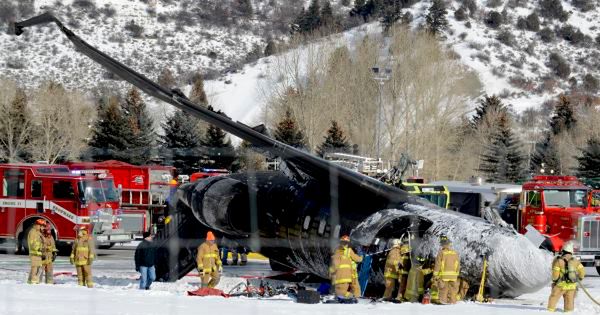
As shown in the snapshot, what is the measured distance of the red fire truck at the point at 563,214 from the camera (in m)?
25.8

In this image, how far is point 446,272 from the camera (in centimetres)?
1720

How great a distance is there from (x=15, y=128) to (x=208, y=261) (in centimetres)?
3845

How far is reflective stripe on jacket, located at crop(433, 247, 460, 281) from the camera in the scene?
17.0 m

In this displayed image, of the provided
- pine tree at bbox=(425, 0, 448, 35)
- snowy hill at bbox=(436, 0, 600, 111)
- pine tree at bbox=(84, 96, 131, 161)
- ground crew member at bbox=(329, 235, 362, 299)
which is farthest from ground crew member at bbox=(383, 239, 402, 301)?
pine tree at bbox=(425, 0, 448, 35)

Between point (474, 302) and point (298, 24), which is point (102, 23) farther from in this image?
point (474, 302)

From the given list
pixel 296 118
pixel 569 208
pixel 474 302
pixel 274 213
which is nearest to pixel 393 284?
pixel 474 302

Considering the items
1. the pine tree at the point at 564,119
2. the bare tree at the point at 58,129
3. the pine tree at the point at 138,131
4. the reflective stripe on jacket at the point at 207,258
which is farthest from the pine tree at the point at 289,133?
the reflective stripe on jacket at the point at 207,258

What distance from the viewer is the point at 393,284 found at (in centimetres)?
1853

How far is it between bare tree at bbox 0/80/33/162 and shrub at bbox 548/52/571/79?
108685 millimetres

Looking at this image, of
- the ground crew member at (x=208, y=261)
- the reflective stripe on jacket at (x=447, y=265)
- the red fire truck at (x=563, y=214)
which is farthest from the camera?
the red fire truck at (x=563, y=214)

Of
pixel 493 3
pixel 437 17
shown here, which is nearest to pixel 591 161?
pixel 437 17

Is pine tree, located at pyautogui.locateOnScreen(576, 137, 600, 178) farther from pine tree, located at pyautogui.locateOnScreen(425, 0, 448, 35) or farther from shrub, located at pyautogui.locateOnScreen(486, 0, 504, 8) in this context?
shrub, located at pyautogui.locateOnScreen(486, 0, 504, 8)

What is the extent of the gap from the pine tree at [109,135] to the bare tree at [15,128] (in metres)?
3.77

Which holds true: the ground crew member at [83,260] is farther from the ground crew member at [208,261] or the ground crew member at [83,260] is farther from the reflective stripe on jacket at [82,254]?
the ground crew member at [208,261]
